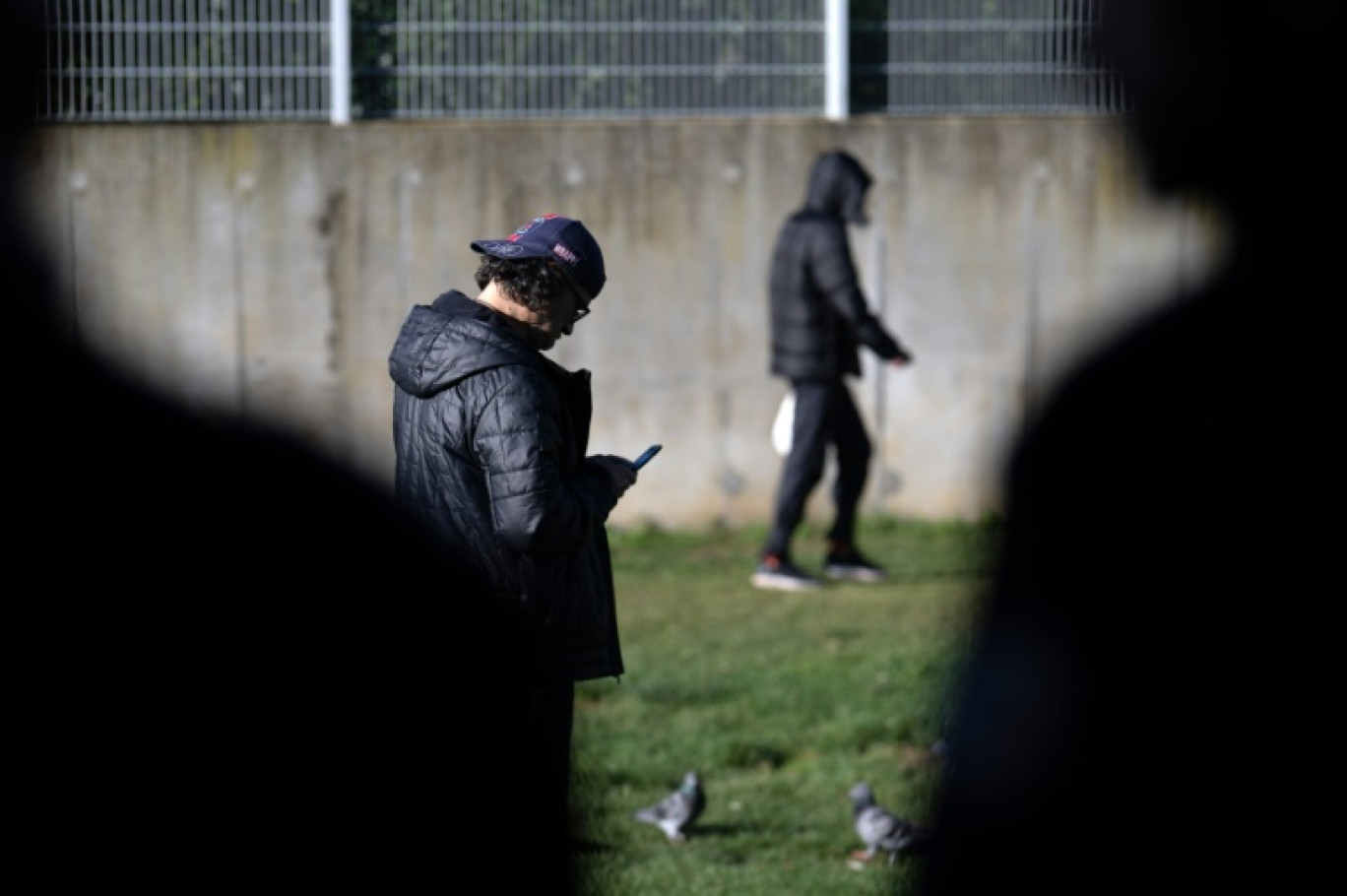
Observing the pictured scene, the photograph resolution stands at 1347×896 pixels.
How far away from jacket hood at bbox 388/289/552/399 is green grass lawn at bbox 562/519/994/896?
107cm

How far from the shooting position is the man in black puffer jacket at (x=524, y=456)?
431 centimetres

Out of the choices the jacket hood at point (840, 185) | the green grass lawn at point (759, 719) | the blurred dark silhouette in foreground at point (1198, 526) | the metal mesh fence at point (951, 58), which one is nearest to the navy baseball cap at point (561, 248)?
the green grass lawn at point (759, 719)

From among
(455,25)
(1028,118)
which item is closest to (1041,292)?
(1028,118)

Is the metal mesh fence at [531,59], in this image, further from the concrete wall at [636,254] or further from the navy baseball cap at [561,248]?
the navy baseball cap at [561,248]

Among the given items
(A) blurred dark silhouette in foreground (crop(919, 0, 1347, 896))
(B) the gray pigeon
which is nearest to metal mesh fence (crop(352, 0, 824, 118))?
(B) the gray pigeon

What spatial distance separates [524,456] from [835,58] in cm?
797

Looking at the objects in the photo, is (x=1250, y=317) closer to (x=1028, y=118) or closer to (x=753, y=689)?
(x=753, y=689)

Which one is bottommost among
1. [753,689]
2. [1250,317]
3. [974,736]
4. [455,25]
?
[753,689]

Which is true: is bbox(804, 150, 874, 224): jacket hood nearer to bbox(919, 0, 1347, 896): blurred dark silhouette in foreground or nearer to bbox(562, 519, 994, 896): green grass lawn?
bbox(562, 519, 994, 896): green grass lawn

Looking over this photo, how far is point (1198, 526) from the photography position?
6.17 ft

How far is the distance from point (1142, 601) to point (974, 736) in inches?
15.7

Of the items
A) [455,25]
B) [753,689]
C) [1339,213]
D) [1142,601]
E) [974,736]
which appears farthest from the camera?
[455,25]

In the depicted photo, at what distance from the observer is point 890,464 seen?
39.4 feet

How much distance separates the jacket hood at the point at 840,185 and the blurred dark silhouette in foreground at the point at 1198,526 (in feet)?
25.7
